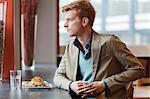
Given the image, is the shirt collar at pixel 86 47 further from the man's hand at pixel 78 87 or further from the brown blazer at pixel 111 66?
the man's hand at pixel 78 87

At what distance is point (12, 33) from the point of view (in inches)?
A: 76.7

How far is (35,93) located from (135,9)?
3042mm

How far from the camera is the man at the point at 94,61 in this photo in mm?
1737

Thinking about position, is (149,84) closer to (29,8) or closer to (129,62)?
(29,8)

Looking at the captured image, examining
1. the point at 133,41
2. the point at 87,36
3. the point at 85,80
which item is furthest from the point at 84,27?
the point at 133,41

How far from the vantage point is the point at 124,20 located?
433 cm

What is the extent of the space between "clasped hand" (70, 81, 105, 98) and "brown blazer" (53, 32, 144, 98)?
5 centimetres

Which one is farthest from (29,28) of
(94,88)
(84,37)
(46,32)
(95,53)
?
(94,88)

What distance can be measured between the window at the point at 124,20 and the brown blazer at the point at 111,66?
248 centimetres

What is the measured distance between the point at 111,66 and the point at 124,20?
2598 mm

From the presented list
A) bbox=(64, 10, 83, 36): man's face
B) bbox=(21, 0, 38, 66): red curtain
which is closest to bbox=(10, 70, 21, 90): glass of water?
bbox=(64, 10, 83, 36): man's face

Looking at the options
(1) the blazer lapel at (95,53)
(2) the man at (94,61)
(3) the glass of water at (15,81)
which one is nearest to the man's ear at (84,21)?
(2) the man at (94,61)

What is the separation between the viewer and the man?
68.4 inches

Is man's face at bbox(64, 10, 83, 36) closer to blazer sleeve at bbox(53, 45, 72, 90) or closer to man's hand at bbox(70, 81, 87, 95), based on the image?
blazer sleeve at bbox(53, 45, 72, 90)
